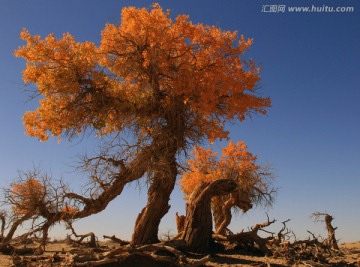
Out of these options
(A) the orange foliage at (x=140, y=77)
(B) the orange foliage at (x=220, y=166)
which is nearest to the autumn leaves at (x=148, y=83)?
(A) the orange foliage at (x=140, y=77)

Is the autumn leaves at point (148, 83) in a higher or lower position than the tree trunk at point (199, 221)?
higher

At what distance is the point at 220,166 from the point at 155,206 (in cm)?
1652

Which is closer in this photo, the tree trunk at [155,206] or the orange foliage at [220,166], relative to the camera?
the tree trunk at [155,206]

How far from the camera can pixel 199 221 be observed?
15.1 metres

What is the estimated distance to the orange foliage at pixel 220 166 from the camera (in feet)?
102

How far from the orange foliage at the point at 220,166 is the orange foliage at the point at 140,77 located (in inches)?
556

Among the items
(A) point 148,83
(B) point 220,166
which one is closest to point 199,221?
(A) point 148,83

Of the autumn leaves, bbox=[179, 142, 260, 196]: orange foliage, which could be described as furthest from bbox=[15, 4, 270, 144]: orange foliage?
bbox=[179, 142, 260, 196]: orange foliage

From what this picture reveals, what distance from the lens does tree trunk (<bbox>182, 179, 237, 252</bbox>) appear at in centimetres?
1483

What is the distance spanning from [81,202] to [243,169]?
18.0 metres

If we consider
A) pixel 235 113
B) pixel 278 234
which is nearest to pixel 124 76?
pixel 235 113

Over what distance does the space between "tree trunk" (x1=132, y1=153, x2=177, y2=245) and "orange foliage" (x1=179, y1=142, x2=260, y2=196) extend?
14389mm

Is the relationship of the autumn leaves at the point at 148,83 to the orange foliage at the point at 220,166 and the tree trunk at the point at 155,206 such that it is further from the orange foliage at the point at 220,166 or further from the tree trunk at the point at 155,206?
the orange foliage at the point at 220,166

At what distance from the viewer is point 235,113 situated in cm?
1748
